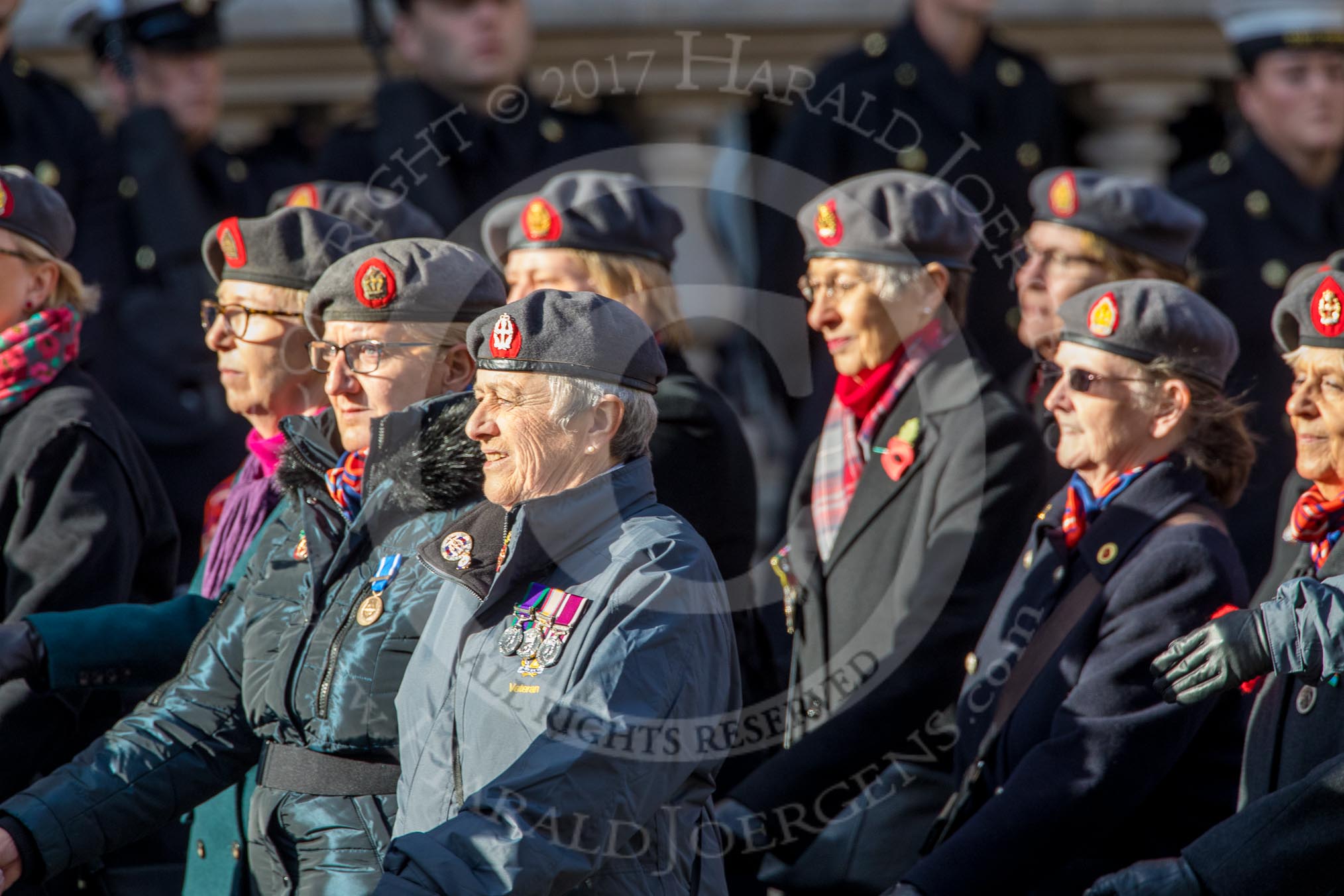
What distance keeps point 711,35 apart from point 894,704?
18.5ft

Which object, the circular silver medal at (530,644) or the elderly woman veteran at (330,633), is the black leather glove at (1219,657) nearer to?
the circular silver medal at (530,644)

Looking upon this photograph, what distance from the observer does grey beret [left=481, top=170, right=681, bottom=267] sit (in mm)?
4801

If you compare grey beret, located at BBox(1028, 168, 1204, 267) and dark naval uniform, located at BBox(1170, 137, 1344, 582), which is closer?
grey beret, located at BBox(1028, 168, 1204, 267)

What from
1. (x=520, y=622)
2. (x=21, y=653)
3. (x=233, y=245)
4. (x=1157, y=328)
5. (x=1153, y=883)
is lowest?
(x=1153, y=883)

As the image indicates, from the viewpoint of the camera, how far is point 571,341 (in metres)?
3.07

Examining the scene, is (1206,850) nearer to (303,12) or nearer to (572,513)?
(572,513)

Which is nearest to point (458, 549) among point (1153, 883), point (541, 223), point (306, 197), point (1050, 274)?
point (1153, 883)

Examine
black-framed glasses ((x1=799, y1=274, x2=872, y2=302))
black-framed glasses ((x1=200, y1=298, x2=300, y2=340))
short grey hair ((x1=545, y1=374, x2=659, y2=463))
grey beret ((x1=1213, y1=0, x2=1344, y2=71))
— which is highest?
grey beret ((x1=1213, y1=0, x2=1344, y2=71))

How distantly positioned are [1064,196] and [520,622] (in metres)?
2.56

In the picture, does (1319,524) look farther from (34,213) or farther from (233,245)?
(34,213)

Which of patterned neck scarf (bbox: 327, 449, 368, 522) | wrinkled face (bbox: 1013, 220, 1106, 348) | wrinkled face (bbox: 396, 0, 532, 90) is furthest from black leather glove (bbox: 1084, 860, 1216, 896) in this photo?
wrinkled face (bbox: 396, 0, 532, 90)

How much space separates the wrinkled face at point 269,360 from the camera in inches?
170

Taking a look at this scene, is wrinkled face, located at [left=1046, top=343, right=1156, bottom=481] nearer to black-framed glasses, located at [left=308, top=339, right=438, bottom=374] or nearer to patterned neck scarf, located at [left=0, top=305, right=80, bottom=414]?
black-framed glasses, located at [left=308, top=339, right=438, bottom=374]

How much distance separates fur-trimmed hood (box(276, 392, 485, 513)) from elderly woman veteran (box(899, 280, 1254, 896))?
1139 mm
